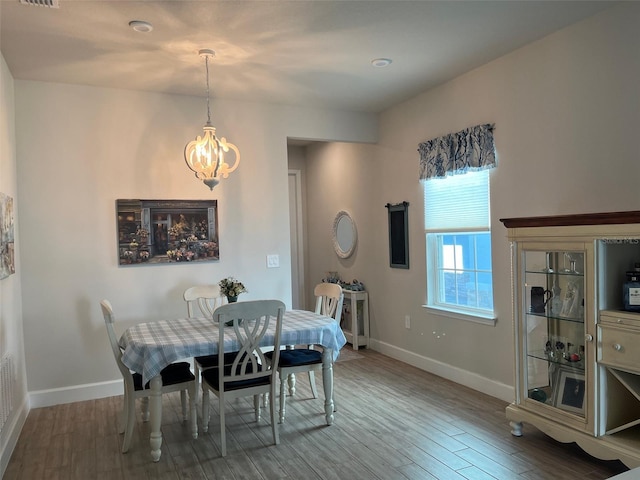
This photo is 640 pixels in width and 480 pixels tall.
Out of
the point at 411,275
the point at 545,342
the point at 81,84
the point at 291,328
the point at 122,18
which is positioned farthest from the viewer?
the point at 411,275

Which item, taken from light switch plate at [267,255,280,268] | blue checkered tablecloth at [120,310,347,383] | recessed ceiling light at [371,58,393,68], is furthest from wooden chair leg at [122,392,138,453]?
recessed ceiling light at [371,58,393,68]

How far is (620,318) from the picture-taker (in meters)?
2.63

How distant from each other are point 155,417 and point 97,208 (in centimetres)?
210

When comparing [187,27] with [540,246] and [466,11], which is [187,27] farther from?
[540,246]

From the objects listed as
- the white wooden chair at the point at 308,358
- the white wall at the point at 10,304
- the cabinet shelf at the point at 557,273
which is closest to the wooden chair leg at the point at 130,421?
the white wall at the point at 10,304

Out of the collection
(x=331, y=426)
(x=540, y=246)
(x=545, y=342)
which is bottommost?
(x=331, y=426)

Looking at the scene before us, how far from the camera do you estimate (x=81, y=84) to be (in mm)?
4188

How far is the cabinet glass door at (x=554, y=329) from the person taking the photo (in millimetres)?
2898

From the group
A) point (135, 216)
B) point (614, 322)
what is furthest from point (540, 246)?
point (135, 216)

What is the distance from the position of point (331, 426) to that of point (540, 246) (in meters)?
1.89

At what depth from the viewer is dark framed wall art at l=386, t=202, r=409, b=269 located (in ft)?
16.6

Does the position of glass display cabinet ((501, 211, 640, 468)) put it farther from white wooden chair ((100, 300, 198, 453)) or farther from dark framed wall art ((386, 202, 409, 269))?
white wooden chair ((100, 300, 198, 453))

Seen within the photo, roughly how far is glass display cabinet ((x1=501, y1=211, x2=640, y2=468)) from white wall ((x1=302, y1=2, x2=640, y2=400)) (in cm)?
A: 47

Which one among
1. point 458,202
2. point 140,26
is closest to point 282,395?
point 458,202
